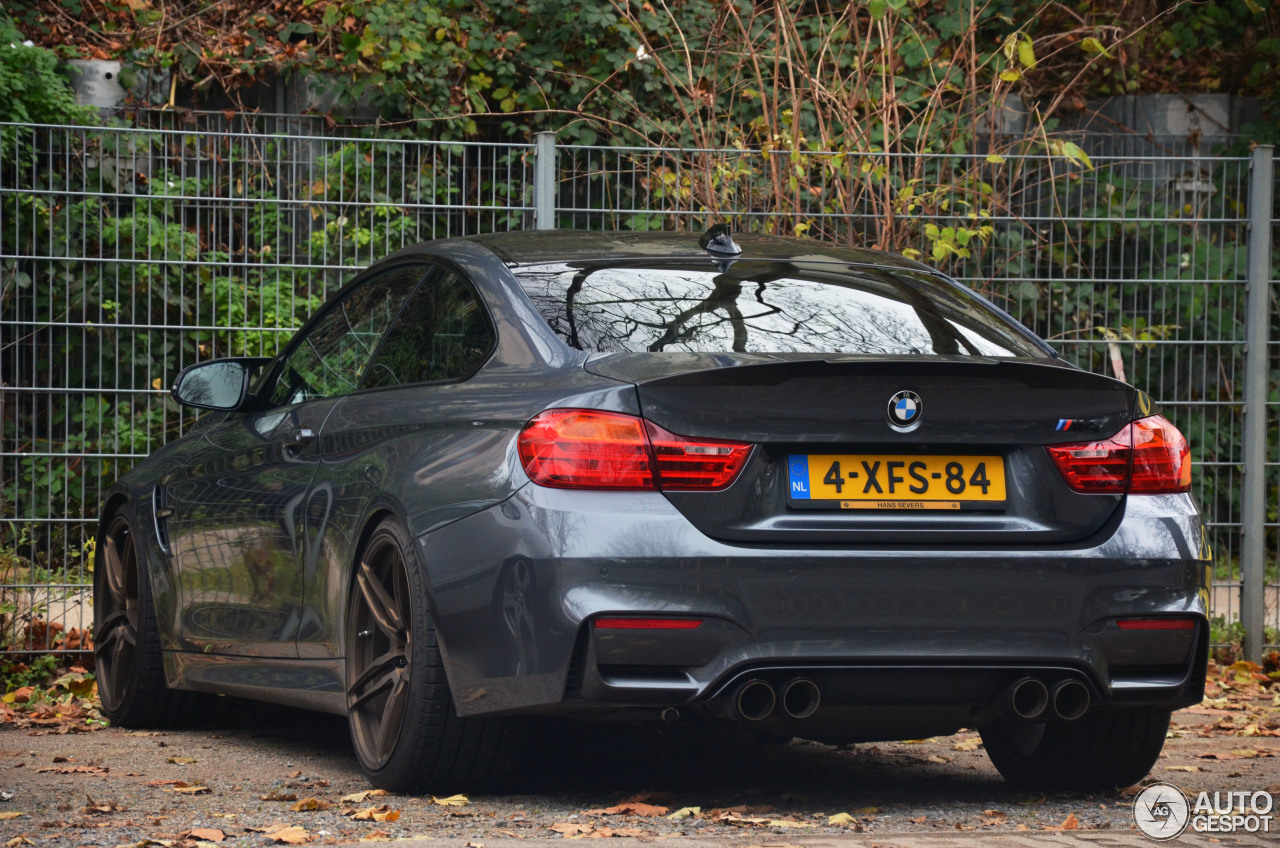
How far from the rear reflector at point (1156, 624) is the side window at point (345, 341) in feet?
7.34

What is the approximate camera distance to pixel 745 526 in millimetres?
3850

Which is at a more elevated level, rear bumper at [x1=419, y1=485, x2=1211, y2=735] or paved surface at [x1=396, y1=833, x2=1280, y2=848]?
rear bumper at [x1=419, y1=485, x2=1211, y2=735]

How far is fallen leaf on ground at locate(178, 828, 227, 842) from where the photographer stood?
387 centimetres

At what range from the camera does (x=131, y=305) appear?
7.64 metres

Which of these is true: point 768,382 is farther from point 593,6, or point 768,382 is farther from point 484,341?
point 593,6

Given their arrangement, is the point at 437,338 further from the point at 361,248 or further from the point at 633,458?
the point at 361,248

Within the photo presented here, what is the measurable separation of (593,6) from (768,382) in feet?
27.3

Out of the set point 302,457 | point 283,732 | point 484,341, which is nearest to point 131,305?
point 283,732

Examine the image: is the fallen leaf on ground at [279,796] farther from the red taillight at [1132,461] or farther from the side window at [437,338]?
the red taillight at [1132,461]

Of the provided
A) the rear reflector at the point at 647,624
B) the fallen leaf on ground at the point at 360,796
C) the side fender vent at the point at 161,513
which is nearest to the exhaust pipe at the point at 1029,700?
the rear reflector at the point at 647,624

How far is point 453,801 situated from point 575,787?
1.51 ft

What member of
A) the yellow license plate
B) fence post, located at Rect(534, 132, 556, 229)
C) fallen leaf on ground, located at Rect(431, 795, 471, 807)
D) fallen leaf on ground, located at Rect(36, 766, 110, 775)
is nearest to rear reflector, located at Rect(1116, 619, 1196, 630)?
the yellow license plate

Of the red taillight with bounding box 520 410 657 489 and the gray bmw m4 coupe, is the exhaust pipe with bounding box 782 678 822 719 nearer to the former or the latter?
the gray bmw m4 coupe

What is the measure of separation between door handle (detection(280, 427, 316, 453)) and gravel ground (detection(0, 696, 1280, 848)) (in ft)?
3.17
